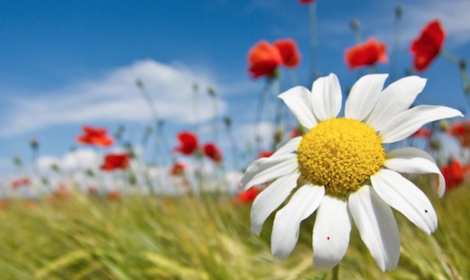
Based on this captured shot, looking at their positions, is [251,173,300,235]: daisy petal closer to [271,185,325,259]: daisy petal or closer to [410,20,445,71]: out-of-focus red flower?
[271,185,325,259]: daisy petal

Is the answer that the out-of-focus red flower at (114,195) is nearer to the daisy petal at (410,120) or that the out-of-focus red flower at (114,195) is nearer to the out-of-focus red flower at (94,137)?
the out-of-focus red flower at (94,137)

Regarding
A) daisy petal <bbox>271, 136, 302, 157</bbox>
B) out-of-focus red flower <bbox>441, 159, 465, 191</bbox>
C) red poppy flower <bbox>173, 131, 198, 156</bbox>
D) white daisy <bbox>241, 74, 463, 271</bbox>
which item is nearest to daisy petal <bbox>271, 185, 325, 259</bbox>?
white daisy <bbox>241, 74, 463, 271</bbox>

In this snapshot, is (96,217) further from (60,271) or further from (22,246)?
(22,246)

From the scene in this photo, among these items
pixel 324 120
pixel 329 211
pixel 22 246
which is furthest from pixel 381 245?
pixel 22 246

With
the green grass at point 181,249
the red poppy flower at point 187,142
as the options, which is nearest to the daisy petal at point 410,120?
the green grass at point 181,249

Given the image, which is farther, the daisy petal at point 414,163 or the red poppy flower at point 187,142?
the red poppy flower at point 187,142

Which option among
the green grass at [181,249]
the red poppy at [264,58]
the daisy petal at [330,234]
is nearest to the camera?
the daisy petal at [330,234]

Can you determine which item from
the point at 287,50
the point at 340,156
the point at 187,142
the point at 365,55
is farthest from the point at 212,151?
the point at 340,156
